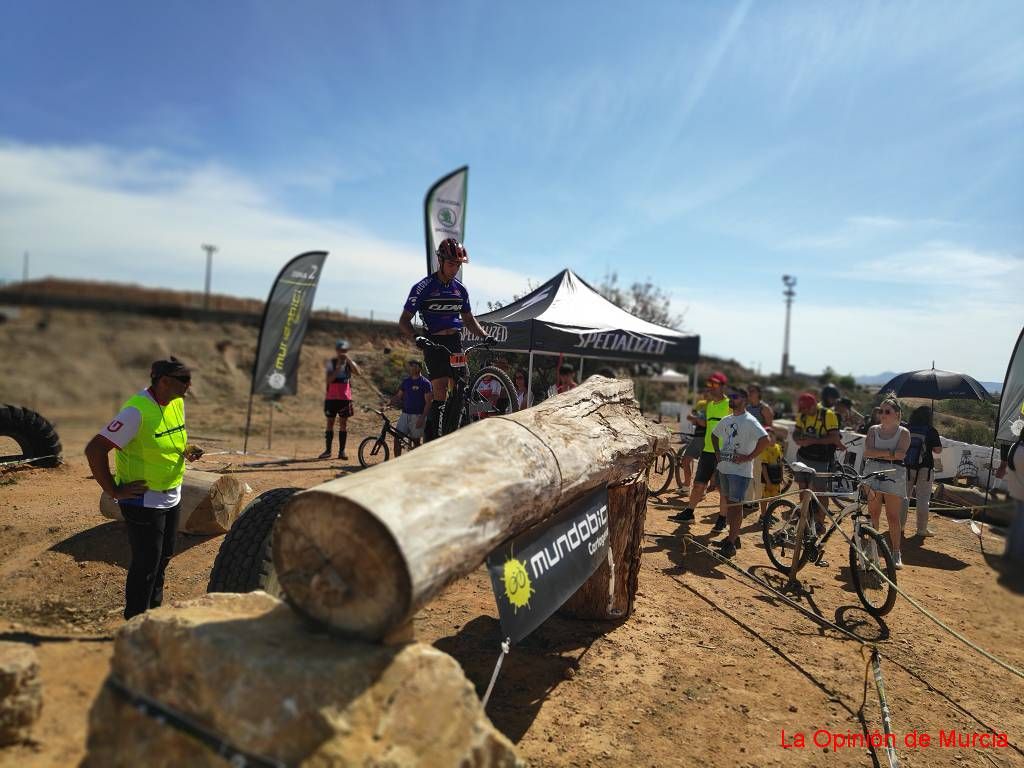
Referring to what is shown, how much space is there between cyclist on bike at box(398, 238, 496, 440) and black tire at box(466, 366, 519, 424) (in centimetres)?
53

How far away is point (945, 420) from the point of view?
23.6 feet

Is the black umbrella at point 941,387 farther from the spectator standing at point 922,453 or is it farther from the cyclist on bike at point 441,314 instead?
the cyclist on bike at point 441,314

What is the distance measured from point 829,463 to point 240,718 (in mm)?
7384

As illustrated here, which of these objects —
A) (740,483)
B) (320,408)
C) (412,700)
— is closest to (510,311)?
(740,483)

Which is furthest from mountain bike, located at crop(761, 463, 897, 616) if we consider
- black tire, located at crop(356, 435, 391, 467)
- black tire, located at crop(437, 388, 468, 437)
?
black tire, located at crop(356, 435, 391, 467)

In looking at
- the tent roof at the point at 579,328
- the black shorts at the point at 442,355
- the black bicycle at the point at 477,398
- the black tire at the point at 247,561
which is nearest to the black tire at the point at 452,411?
the black bicycle at the point at 477,398

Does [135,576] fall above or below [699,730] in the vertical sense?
above

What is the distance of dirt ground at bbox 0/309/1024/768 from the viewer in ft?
8.52

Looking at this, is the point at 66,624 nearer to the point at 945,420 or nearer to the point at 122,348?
the point at 122,348

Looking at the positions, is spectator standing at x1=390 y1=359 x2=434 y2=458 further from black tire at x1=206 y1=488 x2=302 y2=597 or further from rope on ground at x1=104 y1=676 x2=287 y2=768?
rope on ground at x1=104 y1=676 x2=287 y2=768

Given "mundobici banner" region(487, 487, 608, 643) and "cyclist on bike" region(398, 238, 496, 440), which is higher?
"cyclist on bike" region(398, 238, 496, 440)

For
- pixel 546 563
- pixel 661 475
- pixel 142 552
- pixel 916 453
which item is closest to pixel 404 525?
pixel 546 563

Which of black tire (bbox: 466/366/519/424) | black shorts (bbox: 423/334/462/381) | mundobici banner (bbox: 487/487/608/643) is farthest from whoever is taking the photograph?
black tire (bbox: 466/366/519/424)

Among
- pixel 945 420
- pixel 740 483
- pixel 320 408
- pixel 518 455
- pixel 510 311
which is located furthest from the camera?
pixel 320 408
